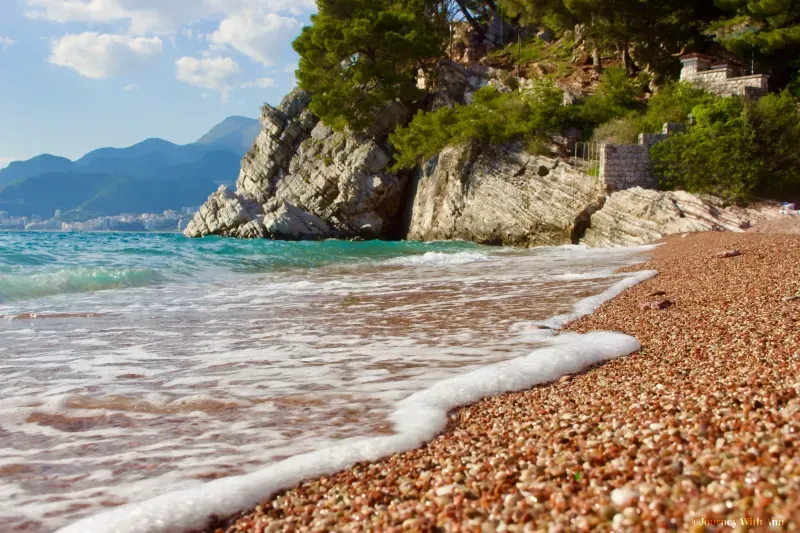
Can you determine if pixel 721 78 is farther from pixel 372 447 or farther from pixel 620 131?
pixel 372 447

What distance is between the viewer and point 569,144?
96.7ft

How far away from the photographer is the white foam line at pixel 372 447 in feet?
9.41

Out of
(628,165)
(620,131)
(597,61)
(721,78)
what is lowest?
(628,165)

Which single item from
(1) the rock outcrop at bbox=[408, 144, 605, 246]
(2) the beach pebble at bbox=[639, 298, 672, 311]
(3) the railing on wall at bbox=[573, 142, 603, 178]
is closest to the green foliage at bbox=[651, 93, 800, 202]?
(3) the railing on wall at bbox=[573, 142, 603, 178]

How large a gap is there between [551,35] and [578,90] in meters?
14.2

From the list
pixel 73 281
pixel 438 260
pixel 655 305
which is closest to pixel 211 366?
pixel 655 305

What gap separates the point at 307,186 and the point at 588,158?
63.5 feet

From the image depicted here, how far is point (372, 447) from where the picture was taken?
3.61 meters

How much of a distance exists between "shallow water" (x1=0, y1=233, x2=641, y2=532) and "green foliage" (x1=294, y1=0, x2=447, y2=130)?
25.3 m

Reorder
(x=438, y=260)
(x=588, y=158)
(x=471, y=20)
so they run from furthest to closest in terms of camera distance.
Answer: (x=471, y=20) < (x=588, y=158) < (x=438, y=260)

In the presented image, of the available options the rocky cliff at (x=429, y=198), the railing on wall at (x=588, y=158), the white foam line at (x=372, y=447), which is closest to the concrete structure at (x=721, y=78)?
the railing on wall at (x=588, y=158)

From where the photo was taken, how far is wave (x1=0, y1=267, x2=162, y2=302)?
13367mm

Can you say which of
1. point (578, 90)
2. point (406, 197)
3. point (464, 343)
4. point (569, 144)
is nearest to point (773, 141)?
point (569, 144)

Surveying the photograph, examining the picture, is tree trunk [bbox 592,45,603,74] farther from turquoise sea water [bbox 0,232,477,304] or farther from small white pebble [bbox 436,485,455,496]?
small white pebble [bbox 436,485,455,496]
